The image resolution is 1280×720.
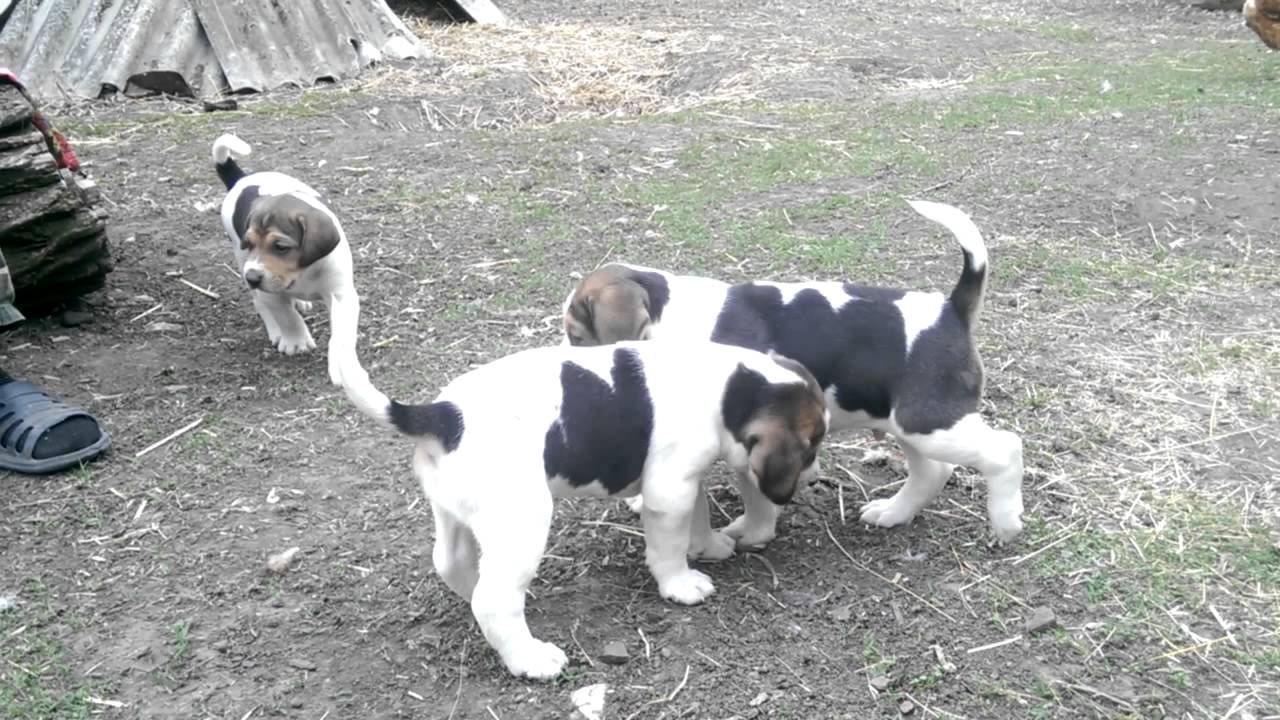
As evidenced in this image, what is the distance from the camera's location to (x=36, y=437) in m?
5.16

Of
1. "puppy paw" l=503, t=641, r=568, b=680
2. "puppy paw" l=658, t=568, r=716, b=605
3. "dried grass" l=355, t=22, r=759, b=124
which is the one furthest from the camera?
"dried grass" l=355, t=22, r=759, b=124

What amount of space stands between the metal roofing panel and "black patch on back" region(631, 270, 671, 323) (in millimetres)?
7557

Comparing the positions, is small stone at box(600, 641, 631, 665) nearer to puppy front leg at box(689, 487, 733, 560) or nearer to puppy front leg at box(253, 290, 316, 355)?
puppy front leg at box(689, 487, 733, 560)

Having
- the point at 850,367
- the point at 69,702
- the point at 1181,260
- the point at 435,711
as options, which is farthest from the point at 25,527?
the point at 1181,260

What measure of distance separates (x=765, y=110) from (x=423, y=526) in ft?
Answer: 23.4

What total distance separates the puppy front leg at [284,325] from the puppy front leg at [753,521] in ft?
9.70

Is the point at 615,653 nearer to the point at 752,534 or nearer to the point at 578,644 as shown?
the point at 578,644

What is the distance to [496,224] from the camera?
26.4 ft

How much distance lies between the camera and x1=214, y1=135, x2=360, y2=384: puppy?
6.08 metres

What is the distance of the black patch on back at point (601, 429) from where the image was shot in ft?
12.5

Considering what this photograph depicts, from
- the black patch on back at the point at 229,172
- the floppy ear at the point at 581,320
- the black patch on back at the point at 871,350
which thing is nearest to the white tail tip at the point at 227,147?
the black patch on back at the point at 229,172

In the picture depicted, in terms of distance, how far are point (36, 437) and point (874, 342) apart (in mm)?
3384

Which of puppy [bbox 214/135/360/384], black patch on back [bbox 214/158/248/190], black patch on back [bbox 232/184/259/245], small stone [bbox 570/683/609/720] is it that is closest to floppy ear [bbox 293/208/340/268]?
puppy [bbox 214/135/360/384]

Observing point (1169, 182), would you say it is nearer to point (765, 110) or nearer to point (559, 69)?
point (765, 110)
